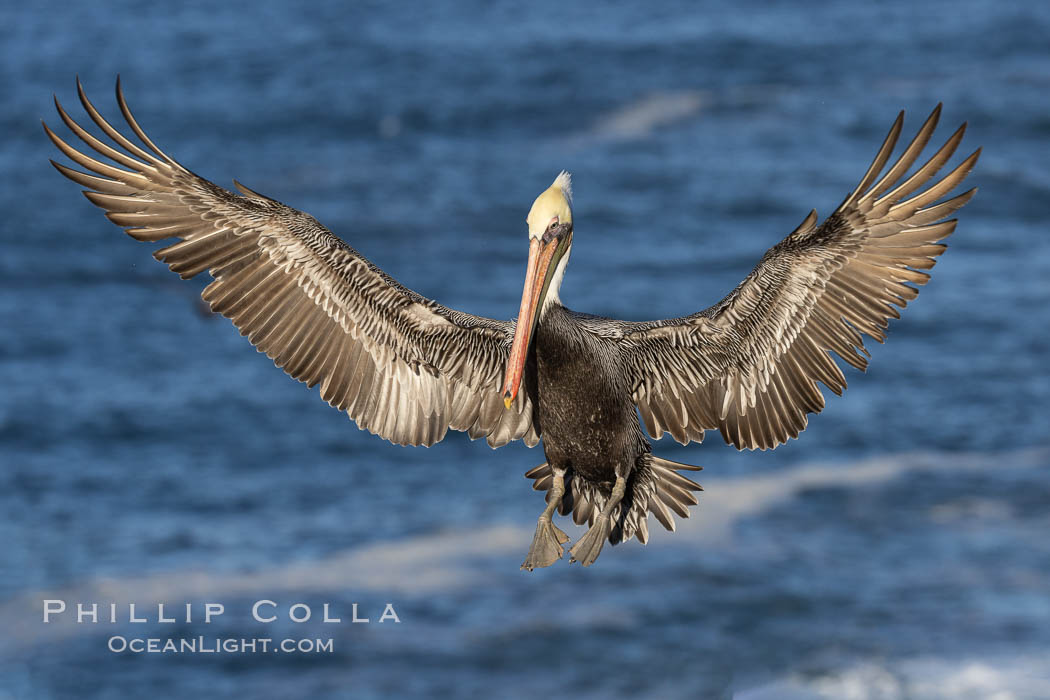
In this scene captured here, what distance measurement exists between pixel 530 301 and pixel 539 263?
232 millimetres

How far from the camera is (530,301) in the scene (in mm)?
8156

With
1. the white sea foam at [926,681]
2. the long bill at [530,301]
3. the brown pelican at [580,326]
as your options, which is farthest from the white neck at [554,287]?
the white sea foam at [926,681]

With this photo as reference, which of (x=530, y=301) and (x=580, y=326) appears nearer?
(x=530, y=301)

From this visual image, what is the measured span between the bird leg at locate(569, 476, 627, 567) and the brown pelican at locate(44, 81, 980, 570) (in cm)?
2

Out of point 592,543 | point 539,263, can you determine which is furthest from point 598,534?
point 539,263

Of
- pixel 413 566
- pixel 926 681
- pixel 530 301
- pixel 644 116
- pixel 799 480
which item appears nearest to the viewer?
pixel 530 301

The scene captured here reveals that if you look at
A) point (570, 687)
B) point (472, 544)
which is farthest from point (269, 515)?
point (570, 687)

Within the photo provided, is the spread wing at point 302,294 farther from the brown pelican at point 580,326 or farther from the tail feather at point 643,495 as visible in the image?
the tail feather at point 643,495

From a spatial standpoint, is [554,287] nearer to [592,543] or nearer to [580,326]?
[580,326]

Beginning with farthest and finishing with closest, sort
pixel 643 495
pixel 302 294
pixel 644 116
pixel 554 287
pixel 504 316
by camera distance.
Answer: pixel 644 116, pixel 504 316, pixel 643 495, pixel 302 294, pixel 554 287

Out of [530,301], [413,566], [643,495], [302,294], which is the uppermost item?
[413,566]

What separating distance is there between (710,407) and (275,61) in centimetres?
4137

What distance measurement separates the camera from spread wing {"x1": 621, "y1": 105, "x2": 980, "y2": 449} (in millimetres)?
9000

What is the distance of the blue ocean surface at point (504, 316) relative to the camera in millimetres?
33625
